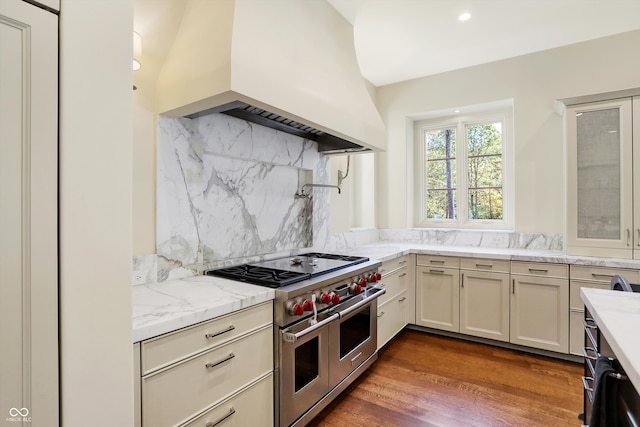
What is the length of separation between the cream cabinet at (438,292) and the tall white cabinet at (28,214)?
3068 mm

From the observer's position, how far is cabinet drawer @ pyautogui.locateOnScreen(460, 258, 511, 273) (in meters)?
2.98

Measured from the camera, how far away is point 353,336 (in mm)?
2301

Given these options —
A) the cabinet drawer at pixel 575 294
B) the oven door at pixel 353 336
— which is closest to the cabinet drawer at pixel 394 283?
the oven door at pixel 353 336

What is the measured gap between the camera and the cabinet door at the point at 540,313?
9.03 ft

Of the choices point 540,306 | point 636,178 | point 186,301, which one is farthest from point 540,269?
point 186,301

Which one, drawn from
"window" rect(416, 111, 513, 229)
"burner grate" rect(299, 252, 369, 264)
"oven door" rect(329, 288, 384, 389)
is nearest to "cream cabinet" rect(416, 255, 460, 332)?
"window" rect(416, 111, 513, 229)

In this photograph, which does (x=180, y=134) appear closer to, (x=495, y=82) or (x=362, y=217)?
(x=362, y=217)

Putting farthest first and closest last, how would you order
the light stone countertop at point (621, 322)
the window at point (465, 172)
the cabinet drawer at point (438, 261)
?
the window at point (465, 172), the cabinet drawer at point (438, 261), the light stone countertop at point (621, 322)

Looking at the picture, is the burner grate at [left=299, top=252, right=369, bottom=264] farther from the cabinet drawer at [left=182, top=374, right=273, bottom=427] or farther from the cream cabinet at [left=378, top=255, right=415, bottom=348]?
the cabinet drawer at [left=182, top=374, right=273, bottom=427]

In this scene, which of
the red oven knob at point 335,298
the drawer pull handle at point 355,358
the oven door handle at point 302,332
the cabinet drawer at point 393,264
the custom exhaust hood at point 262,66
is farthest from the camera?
the cabinet drawer at point 393,264

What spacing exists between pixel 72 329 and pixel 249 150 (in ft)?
5.46

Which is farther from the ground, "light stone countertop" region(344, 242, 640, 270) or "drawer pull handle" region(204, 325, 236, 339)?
"light stone countertop" region(344, 242, 640, 270)

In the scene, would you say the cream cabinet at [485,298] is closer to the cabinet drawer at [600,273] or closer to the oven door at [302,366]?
the cabinet drawer at [600,273]

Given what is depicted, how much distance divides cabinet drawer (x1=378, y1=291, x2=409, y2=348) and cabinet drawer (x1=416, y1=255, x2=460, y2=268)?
37cm
